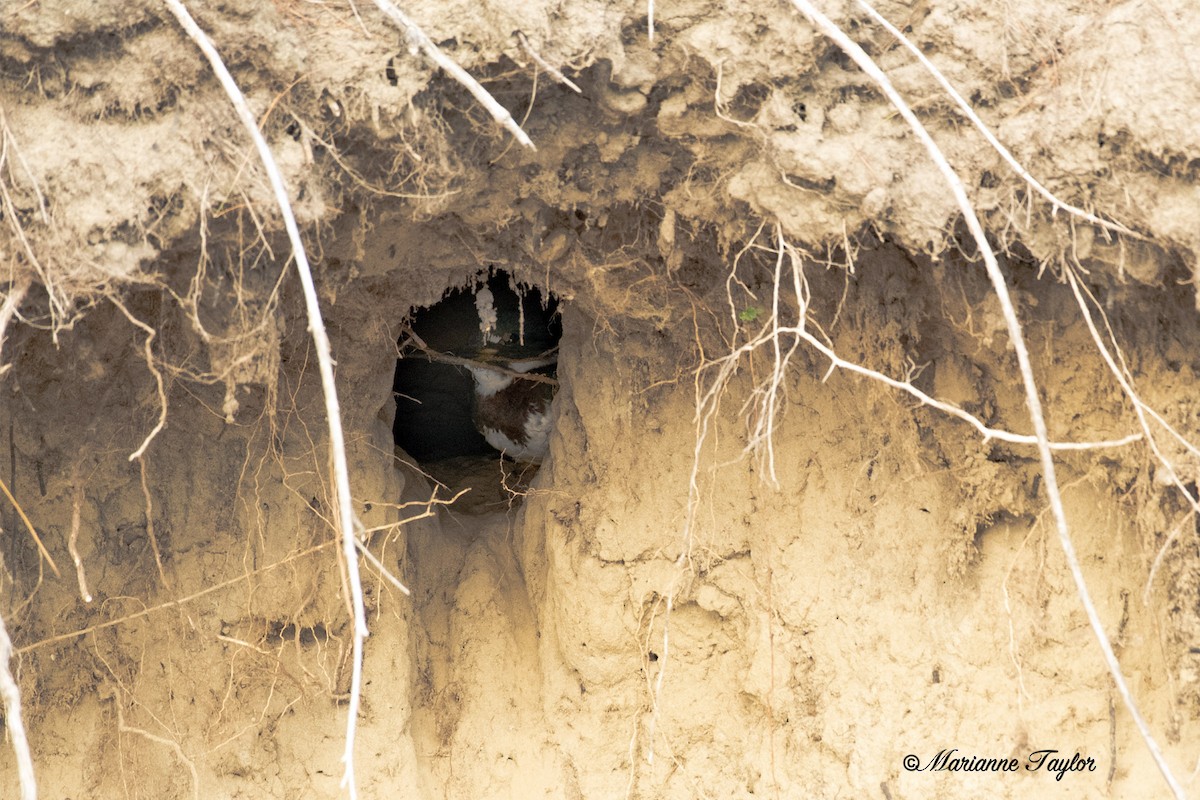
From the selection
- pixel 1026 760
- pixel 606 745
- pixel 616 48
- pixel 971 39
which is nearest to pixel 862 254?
pixel 971 39

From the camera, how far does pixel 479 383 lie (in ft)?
13.2

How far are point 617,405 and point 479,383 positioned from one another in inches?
43.1

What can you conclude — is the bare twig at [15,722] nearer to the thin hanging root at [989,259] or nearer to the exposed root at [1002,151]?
the thin hanging root at [989,259]

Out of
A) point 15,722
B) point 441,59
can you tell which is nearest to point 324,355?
point 441,59

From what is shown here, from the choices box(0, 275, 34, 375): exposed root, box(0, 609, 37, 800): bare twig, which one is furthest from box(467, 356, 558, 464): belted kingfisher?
box(0, 609, 37, 800): bare twig

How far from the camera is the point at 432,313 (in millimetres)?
3793

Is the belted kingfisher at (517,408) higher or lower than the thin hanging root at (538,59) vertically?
lower

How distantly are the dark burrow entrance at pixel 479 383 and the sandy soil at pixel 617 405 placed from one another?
1.77 ft

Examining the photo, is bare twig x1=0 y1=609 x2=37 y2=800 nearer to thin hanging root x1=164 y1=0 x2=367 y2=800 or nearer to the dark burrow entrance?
thin hanging root x1=164 y1=0 x2=367 y2=800

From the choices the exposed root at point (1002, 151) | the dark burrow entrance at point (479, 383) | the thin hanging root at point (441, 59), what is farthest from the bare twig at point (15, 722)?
the dark burrow entrance at point (479, 383)

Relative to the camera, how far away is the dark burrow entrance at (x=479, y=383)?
3787mm

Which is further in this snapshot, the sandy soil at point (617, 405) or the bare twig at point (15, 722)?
the sandy soil at point (617, 405)

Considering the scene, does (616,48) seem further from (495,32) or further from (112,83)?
(112,83)

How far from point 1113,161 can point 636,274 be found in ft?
3.70
